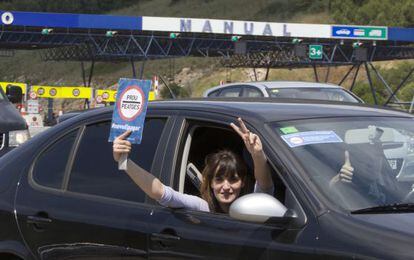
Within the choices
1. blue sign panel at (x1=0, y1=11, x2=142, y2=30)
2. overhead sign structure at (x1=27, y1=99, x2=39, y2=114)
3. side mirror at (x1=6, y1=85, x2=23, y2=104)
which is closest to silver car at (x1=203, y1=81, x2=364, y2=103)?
side mirror at (x1=6, y1=85, x2=23, y2=104)

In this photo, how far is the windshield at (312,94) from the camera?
1297cm

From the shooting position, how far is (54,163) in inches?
192

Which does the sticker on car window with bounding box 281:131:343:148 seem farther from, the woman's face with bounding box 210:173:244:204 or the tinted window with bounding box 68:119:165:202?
the tinted window with bounding box 68:119:165:202

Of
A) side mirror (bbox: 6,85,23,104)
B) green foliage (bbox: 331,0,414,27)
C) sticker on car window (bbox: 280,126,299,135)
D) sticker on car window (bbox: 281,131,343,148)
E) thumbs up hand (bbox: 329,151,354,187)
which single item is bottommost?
side mirror (bbox: 6,85,23,104)

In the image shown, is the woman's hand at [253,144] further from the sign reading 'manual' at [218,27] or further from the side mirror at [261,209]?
the sign reading 'manual' at [218,27]

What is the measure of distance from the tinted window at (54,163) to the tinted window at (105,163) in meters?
0.11

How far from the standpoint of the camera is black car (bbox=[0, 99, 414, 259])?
3.45 m

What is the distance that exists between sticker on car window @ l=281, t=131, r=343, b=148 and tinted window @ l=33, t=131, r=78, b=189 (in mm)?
1630

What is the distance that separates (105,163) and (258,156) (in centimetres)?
121

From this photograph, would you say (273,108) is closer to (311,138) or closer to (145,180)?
(311,138)

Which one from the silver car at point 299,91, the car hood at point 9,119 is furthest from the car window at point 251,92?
the car hood at point 9,119

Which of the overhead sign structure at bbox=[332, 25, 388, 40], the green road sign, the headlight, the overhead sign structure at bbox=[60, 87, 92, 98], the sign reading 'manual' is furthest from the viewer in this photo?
the overhead sign structure at bbox=[332, 25, 388, 40]

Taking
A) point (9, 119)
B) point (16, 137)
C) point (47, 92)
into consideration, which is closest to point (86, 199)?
point (16, 137)


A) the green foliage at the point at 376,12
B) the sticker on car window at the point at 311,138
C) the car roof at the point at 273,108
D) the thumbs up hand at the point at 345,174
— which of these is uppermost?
the green foliage at the point at 376,12
